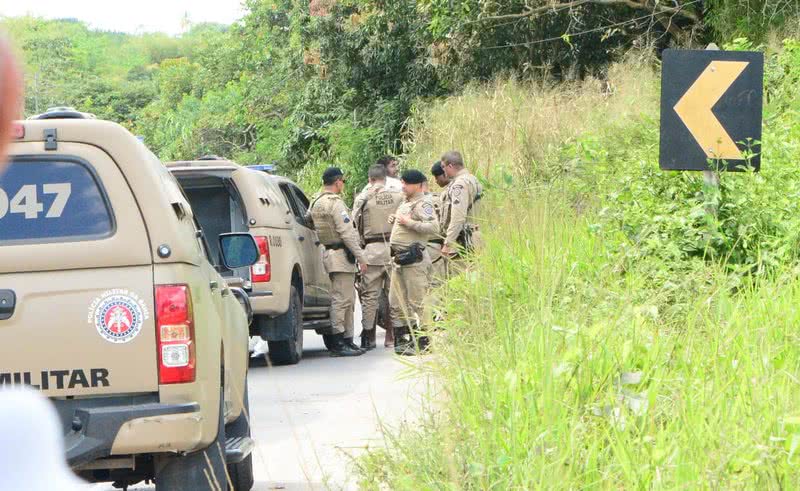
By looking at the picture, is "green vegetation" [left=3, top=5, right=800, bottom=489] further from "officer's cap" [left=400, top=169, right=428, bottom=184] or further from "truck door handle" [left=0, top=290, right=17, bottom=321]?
"truck door handle" [left=0, top=290, right=17, bottom=321]

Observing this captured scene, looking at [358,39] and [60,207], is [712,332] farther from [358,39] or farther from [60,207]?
[358,39]

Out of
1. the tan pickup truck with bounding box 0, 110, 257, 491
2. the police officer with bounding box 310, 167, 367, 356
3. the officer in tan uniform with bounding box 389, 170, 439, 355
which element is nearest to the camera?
the tan pickup truck with bounding box 0, 110, 257, 491

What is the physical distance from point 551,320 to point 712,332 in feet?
2.59

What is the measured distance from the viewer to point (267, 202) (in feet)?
40.8

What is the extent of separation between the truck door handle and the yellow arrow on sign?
456 centimetres

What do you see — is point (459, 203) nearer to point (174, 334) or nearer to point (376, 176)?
point (376, 176)

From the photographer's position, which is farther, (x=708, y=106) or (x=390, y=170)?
(x=390, y=170)

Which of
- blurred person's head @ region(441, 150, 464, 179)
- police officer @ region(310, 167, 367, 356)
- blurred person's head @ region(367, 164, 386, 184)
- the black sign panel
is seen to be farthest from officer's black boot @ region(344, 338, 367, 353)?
the black sign panel

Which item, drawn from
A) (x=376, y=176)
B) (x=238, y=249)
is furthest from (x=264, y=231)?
(x=238, y=249)

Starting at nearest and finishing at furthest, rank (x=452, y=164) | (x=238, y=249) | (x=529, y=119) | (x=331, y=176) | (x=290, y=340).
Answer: (x=238, y=249)
(x=290, y=340)
(x=452, y=164)
(x=331, y=176)
(x=529, y=119)

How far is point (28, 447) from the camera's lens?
67.6 inches

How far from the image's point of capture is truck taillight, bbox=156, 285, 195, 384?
5.41 meters

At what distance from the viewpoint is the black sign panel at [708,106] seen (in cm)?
842

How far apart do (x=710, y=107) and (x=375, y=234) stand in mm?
6153
